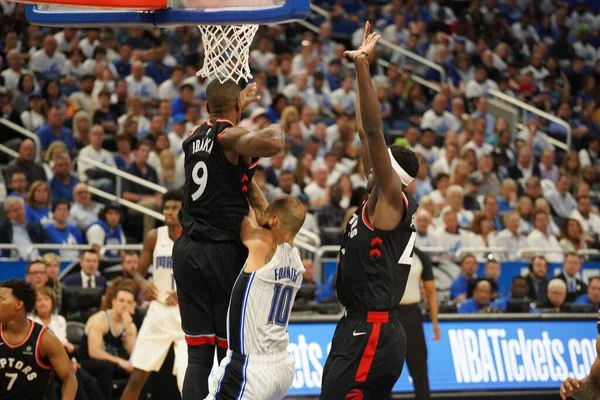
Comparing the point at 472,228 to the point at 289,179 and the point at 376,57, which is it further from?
the point at 376,57

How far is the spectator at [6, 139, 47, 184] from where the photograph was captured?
13.0m

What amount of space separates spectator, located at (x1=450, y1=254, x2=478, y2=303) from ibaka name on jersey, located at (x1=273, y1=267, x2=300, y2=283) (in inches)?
253

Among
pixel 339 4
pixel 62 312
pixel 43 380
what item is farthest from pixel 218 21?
pixel 339 4

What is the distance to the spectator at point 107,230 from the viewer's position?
12367 millimetres

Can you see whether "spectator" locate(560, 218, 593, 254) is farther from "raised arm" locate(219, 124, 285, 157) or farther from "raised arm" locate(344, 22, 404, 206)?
"raised arm" locate(219, 124, 285, 157)

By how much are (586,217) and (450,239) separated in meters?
3.01

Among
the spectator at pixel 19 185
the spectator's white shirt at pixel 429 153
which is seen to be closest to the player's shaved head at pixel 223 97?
the spectator at pixel 19 185

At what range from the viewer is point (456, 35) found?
70.6 ft

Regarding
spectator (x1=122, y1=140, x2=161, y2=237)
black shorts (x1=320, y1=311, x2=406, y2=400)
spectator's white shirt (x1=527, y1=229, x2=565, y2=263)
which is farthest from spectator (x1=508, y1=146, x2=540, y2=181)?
black shorts (x1=320, y1=311, x2=406, y2=400)

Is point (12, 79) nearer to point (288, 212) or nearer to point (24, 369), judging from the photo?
point (24, 369)

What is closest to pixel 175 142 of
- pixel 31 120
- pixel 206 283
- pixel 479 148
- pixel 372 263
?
pixel 31 120

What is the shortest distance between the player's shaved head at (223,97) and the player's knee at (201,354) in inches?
56.4

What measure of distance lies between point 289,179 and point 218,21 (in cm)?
743

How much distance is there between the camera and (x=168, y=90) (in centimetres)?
1617
